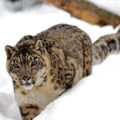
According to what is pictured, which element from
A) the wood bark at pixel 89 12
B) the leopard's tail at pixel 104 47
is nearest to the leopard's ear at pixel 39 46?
the leopard's tail at pixel 104 47

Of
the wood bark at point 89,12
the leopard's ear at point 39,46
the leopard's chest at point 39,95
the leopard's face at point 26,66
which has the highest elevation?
the leopard's ear at point 39,46

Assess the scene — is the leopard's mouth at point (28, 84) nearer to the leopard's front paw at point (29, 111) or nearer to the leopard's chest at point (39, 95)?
the leopard's chest at point (39, 95)

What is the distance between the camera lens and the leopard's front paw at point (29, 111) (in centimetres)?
384

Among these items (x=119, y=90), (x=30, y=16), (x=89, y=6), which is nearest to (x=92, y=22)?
(x=89, y=6)

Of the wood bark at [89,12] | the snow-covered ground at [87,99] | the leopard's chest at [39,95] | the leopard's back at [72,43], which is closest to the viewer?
the snow-covered ground at [87,99]

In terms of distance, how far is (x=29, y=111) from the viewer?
3.86m

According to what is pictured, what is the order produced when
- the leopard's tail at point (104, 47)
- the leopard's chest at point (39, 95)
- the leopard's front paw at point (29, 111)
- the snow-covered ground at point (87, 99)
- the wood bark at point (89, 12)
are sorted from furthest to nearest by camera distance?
the wood bark at point (89, 12), the leopard's tail at point (104, 47), the leopard's front paw at point (29, 111), the leopard's chest at point (39, 95), the snow-covered ground at point (87, 99)

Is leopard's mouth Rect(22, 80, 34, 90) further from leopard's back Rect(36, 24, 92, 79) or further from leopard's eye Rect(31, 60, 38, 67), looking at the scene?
leopard's back Rect(36, 24, 92, 79)

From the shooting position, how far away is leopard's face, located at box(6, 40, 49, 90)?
3.52 m

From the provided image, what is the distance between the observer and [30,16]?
280 inches

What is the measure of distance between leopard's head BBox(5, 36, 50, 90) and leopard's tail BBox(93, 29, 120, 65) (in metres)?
1.12

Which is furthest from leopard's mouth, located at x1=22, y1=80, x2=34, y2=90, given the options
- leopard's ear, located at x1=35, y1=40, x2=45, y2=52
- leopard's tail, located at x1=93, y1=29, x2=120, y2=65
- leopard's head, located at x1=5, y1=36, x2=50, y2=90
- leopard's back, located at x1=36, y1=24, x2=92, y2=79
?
leopard's tail, located at x1=93, y1=29, x2=120, y2=65

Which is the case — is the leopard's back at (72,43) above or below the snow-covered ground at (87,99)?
above

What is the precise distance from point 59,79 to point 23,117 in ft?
1.32
